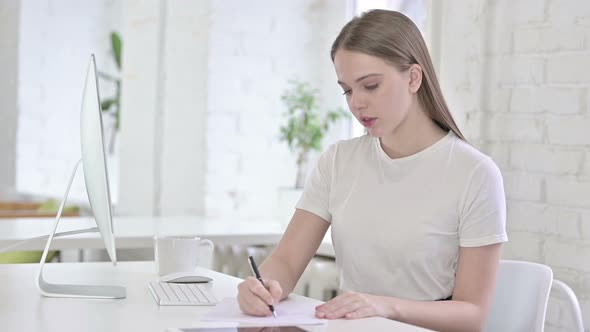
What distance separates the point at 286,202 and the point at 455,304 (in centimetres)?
176

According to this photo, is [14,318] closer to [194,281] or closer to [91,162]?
[91,162]

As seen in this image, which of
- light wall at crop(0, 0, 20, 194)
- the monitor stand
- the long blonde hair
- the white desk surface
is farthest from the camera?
light wall at crop(0, 0, 20, 194)

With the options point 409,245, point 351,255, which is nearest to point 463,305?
point 409,245

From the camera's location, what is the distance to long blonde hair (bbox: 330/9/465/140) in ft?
6.05

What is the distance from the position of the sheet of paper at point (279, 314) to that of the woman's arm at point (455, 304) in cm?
4

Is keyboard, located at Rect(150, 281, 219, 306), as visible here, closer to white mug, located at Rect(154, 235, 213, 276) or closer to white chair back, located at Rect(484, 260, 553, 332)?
white mug, located at Rect(154, 235, 213, 276)

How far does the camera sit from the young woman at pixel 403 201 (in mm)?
1789

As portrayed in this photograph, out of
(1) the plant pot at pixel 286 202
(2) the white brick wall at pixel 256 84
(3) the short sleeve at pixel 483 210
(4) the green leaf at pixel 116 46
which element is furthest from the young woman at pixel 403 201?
(4) the green leaf at pixel 116 46

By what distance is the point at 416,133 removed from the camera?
196 centimetres

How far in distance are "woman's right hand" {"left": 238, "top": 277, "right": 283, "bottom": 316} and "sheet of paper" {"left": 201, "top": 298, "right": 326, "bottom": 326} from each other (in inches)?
0.6

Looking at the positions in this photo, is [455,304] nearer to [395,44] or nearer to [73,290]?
[395,44]

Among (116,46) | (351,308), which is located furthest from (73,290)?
(116,46)

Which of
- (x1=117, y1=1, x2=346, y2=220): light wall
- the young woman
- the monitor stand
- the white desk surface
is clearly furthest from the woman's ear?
(x1=117, y1=1, x2=346, y2=220): light wall

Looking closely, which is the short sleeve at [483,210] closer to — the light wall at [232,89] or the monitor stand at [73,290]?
the monitor stand at [73,290]
